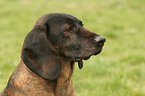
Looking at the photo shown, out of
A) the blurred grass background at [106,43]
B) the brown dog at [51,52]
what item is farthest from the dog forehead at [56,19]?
the blurred grass background at [106,43]

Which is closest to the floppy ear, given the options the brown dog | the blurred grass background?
the brown dog

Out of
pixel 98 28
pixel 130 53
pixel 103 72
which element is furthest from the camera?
pixel 98 28

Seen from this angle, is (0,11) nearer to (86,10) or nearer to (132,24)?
(86,10)

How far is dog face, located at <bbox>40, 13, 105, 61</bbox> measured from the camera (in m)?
3.44

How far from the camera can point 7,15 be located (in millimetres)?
13555

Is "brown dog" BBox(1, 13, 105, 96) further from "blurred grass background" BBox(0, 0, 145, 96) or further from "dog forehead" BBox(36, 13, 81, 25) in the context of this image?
"blurred grass background" BBox(0, 0, 145, 96)

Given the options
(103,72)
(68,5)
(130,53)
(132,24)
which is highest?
(68,5)

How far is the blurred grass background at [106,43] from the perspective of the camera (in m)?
5.50

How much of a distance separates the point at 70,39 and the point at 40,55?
0.48 m

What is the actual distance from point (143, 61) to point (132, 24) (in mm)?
4805

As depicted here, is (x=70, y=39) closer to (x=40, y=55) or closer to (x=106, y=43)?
(x=40, y=55)

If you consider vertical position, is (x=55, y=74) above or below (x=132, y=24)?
below

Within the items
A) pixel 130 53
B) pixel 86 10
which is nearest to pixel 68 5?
pixel 86 10

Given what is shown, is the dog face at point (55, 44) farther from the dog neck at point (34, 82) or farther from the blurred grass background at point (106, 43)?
the blurred grass background at point (106, 43)
